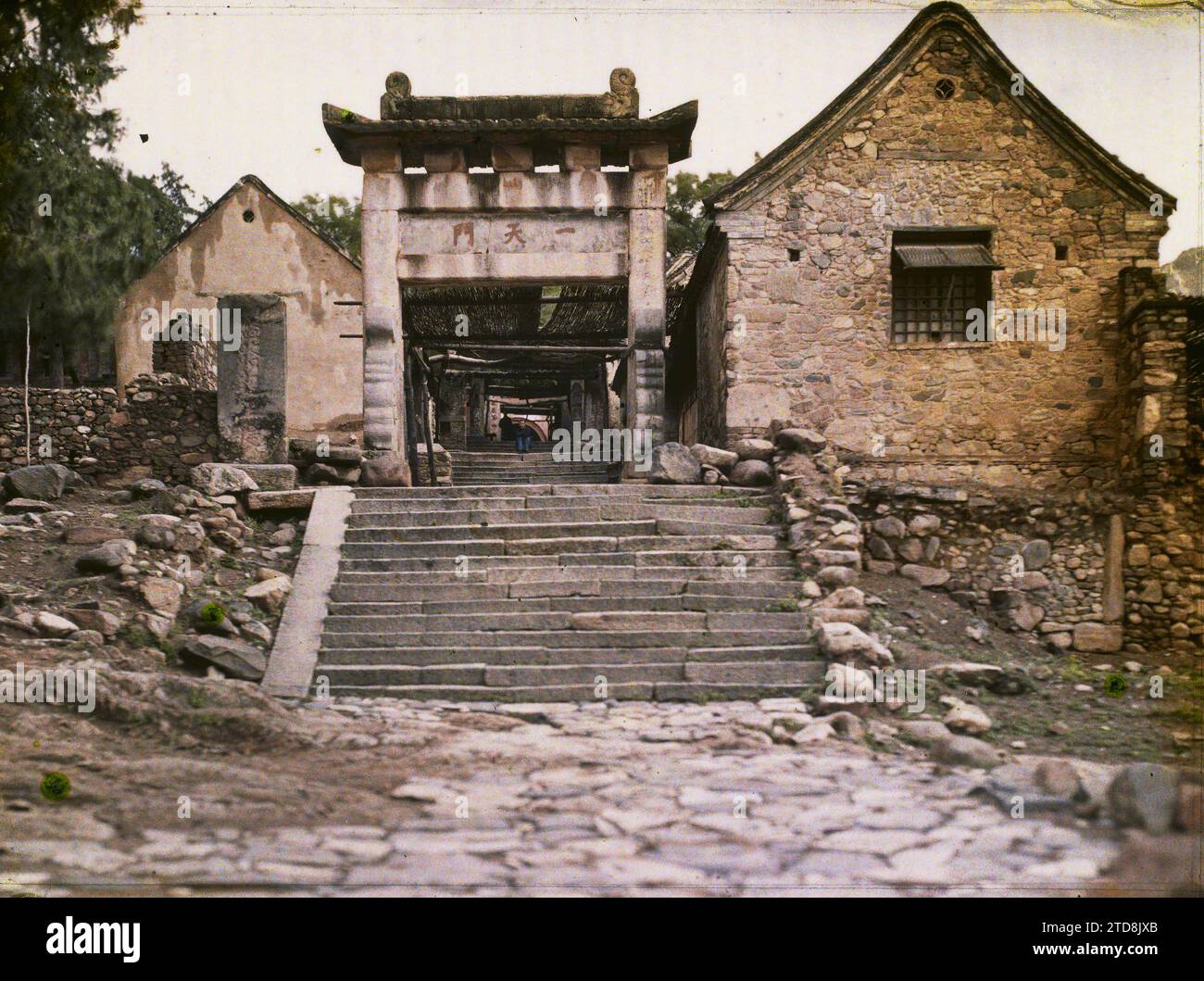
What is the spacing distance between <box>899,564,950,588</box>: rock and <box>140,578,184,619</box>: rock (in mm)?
7243

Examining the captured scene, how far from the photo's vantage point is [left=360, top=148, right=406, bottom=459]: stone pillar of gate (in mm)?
12117

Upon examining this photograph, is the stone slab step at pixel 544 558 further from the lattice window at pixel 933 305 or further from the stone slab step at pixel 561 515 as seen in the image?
the lattice window at pixel 933 305

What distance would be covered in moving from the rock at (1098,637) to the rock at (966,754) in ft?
19.5

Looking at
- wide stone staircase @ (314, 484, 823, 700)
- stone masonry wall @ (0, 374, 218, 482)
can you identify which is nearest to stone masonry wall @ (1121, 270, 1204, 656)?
wide stone staircase @ (314, 484, 823, 700)

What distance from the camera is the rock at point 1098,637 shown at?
10.5 metres

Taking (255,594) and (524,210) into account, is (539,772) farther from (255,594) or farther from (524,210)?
(524,210)

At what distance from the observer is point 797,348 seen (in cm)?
1256

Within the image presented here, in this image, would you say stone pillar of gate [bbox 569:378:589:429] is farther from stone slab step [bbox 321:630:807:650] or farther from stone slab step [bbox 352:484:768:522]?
stone slab step [bbox 321:630:807:650]

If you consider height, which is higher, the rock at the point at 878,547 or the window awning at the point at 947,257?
the window awning at the point at 947,257

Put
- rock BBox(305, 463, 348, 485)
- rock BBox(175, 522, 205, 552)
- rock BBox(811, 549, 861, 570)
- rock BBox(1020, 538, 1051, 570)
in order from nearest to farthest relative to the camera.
→ rock BBox(811, 549, 861, 570) → rock BBox(175, 522, 205, 552) → rock BBox(305, 463, 348, 485) → rock BBox(1020, 538, 1051, 570)

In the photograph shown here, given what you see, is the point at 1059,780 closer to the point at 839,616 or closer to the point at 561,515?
the point at 839,616

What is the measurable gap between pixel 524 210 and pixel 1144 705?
8794mm

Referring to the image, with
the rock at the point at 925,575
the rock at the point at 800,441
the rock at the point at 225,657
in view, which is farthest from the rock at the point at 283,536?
the rock at the point at 925,575

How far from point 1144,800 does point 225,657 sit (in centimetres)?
566
